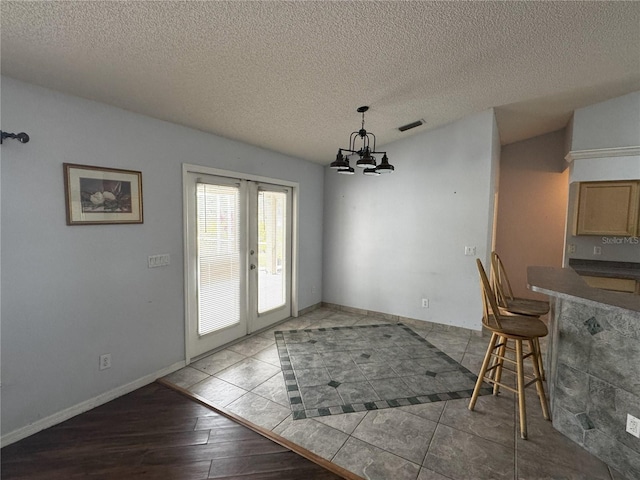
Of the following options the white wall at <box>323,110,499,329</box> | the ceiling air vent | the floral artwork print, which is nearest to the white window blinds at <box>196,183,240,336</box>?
the floral artwork print

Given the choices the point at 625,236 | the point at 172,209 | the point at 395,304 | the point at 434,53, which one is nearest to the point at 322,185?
the point at 395,304

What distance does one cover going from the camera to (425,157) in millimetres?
4125

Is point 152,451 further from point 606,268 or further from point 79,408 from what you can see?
point 606,268

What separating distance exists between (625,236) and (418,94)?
326cm

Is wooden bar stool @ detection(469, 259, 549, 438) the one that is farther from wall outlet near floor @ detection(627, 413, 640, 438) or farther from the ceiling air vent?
the ceiling air vent

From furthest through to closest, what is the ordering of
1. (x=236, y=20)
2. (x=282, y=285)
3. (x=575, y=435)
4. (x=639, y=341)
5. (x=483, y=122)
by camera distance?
(x=282, y=285) → (x=483, y=122) → (x=575, y=435) → (x=639, y=341) → (x=236, y=20)

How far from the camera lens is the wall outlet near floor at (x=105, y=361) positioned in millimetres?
2424

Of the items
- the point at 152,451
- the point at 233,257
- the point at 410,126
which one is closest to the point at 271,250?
the point at 233,257

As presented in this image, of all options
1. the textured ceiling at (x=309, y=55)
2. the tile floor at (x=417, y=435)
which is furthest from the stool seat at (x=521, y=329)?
the textured ceiling at (x=309, y=55)

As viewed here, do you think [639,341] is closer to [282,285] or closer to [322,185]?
[282,285]

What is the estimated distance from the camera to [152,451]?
196 cm

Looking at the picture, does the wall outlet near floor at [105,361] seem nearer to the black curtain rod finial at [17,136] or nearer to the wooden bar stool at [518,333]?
the black curtain rod finial at [17,136]

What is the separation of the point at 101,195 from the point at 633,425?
151 inches

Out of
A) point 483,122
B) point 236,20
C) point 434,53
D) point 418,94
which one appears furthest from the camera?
point 483,122
